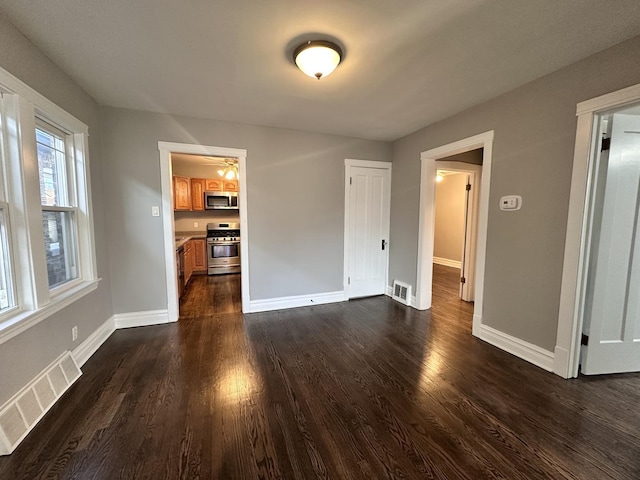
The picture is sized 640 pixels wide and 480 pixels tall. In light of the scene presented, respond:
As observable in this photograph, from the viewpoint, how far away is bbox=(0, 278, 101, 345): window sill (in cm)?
156

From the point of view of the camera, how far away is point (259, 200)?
3.57 m

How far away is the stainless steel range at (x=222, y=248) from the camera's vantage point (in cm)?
589

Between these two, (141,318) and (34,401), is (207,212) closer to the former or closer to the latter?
(141,318)

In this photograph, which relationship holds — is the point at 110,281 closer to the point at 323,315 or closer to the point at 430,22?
the point at 323,315

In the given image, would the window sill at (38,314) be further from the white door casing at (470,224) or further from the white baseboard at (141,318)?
the white door casing at (470,224)

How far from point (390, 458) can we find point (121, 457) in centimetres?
148

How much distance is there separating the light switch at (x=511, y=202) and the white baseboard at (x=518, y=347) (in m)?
1.27

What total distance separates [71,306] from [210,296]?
2203mm

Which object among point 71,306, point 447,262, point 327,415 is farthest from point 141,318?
point 447,262

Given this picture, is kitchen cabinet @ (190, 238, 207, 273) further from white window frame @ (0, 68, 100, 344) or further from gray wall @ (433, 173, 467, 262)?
gray wall @ (433, 173, 467, 262)

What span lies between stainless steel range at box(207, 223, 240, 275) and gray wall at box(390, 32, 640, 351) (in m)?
4.92

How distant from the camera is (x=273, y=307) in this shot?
3760 mm

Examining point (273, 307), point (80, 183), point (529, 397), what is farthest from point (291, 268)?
point (529, 397)

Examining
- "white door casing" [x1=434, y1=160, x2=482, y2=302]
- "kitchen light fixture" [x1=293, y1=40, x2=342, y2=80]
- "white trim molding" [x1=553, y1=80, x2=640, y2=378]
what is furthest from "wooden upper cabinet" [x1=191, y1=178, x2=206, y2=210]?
"white trim molding" [x1=553, y1=80, x2=640, y2=378]
